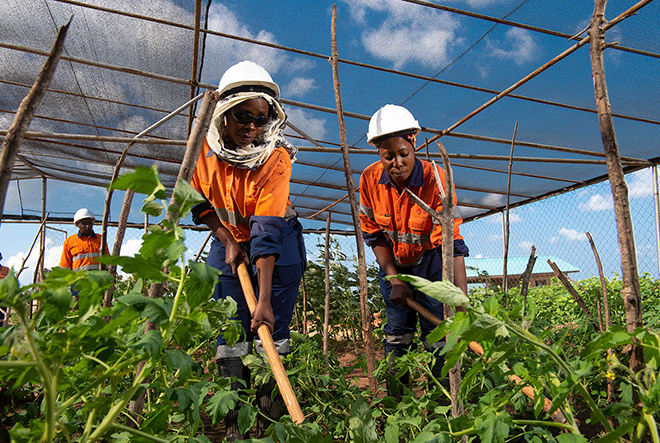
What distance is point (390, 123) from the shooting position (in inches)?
108

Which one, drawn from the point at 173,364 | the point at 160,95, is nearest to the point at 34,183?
the point at 160,95

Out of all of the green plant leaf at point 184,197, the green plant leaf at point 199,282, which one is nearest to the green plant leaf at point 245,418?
the green plant leaf at point 199,282

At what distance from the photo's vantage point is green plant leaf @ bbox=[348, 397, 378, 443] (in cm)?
117

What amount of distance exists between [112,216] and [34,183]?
4.70ft

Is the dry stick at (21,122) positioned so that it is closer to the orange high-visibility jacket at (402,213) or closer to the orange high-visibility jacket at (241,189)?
the orange high-visibility jacket at (241,189)

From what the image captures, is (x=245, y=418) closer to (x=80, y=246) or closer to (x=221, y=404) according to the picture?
(x=221, y=404)

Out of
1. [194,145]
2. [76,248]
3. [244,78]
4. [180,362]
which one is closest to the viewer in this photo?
[180,362]

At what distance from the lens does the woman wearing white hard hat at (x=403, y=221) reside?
8.93ft

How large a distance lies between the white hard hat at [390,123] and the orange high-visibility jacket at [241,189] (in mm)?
780

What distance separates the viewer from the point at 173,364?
0.73m

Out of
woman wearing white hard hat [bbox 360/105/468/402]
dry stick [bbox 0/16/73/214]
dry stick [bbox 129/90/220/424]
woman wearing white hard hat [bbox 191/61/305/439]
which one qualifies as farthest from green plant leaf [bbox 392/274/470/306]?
woman wearing white hard hat [bbox 360/105/468/402]

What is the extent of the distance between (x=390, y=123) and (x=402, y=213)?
60 cm

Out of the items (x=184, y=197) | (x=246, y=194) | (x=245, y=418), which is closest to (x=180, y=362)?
(x=184, y=197)

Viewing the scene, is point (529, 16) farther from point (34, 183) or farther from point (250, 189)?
point (34, 183)
